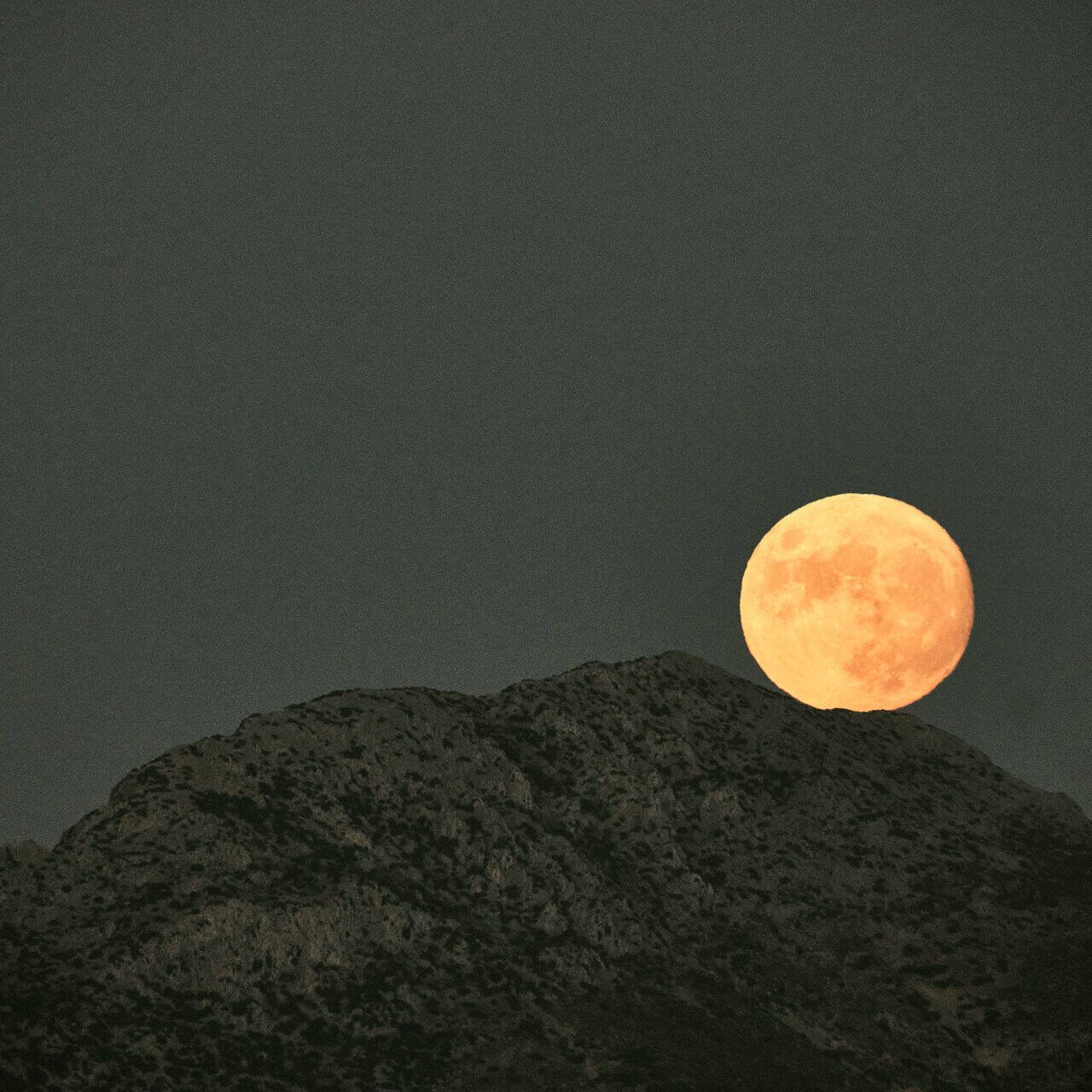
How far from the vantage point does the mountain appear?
96938 mm

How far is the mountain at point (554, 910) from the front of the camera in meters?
96.9

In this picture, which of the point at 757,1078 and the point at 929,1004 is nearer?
the point at 757,1078

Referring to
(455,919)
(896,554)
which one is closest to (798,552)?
(896,554)

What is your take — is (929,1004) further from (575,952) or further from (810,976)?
(575,952)

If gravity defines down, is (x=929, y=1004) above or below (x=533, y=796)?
below

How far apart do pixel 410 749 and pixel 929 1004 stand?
37.3 m

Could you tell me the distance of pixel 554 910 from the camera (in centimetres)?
10956

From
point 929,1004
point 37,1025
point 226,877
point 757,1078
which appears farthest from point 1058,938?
→ point 37,1025

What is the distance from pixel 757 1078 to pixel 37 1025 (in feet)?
131

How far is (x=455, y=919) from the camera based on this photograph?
351ft

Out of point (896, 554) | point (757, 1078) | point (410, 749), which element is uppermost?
point (896, 554)

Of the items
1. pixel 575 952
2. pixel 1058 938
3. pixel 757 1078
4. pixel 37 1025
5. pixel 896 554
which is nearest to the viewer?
pixel 37 1025

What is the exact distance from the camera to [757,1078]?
99688 mm

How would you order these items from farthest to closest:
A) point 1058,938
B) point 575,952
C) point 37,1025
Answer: point 1058,938 → point 575,952 → point 37,1025
